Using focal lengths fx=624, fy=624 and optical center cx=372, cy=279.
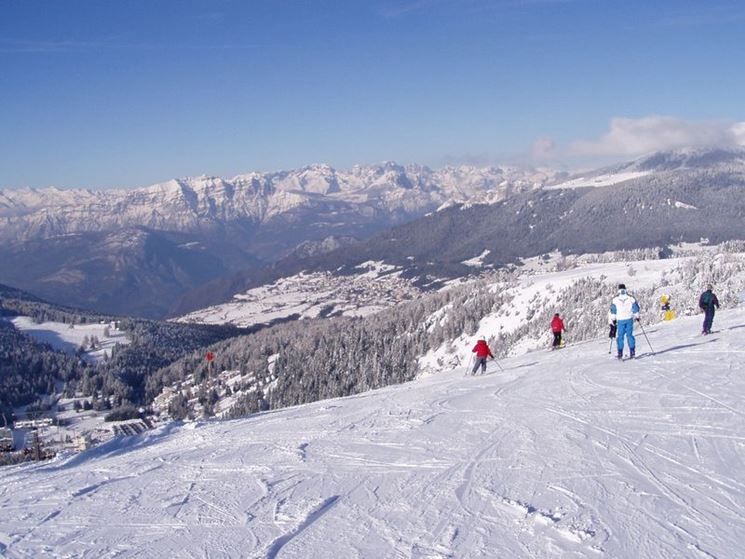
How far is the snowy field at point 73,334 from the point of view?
14538 cm

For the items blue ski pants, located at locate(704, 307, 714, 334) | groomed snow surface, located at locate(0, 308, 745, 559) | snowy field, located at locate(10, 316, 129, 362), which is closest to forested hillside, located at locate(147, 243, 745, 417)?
blue ski pants, located at locate(704, 307, 714, 334)

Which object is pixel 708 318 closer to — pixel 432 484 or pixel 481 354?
pixel 481 354

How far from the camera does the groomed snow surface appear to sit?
7.68 m

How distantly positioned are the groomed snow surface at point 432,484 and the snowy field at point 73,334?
136511 mm

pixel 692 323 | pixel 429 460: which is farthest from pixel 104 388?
pixel 429 460

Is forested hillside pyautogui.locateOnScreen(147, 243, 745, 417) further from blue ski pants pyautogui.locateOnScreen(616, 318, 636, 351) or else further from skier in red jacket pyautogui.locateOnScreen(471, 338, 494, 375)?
blue ski pants pyautogui.locateOnScreen(616, 318, 636, 351)

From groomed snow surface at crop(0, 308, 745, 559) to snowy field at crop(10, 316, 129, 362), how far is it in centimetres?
13651

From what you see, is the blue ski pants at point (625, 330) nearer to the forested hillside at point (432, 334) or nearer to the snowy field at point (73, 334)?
the forested hillside at point (432, 334)

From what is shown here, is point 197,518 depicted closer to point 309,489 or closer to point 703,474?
point 309,489

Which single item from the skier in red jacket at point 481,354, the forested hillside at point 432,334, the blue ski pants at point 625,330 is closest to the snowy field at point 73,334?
the forested hillside at point 432,334

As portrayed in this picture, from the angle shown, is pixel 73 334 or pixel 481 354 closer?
pixel 481 354

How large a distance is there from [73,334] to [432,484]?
17130 cm

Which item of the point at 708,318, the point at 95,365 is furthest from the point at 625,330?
the point at 95,365

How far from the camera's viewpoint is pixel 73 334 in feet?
530
